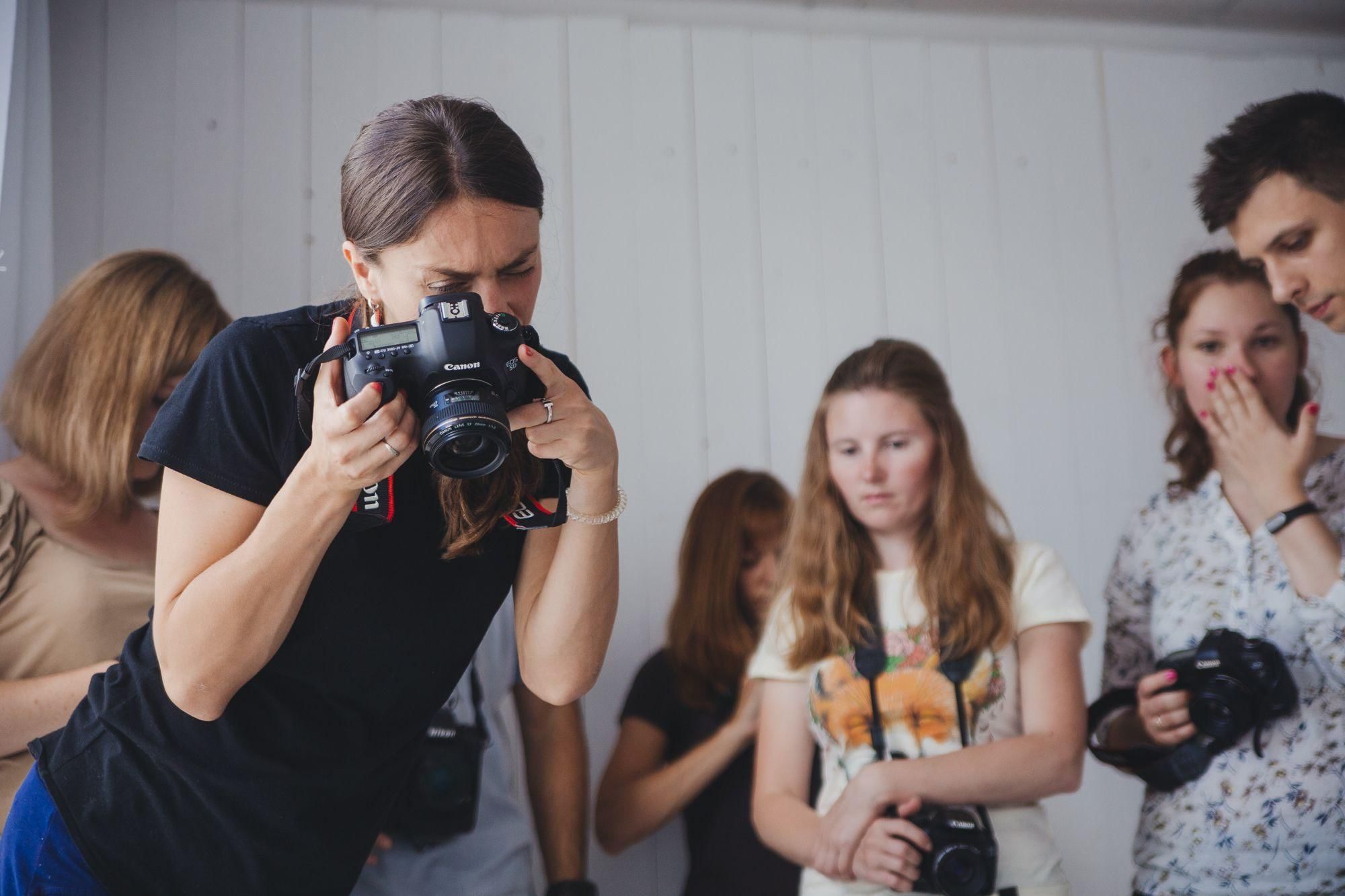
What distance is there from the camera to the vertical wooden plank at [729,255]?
2412 mm

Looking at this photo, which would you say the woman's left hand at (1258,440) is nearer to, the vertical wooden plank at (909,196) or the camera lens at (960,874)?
the camera lens at (960,874)

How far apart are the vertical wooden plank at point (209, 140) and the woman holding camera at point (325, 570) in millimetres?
1212

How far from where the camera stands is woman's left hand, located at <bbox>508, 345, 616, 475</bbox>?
1022 mm

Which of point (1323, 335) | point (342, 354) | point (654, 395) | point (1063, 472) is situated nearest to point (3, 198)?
point (342, 354)

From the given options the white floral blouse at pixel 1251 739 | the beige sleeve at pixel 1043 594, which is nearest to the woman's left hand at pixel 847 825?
the beige sleeve at pixel 1043 594

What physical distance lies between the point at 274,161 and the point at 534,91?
1.74 ft

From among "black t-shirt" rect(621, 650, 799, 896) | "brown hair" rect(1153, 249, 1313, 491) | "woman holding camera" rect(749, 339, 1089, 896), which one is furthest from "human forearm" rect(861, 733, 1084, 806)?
"brown hair" rect(1153, 249, 1313, 491)

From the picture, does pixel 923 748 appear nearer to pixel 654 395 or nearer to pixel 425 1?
pixel 654 395

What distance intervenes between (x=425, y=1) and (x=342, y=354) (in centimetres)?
165

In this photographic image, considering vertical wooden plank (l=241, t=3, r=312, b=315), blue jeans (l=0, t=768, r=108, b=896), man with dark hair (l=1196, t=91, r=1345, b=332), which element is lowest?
blue jeans (l=0, t=768, r=108, b=896)

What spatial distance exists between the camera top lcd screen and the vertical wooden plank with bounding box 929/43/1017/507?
173 cm

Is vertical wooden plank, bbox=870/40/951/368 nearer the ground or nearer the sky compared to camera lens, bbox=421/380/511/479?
nearer the sky

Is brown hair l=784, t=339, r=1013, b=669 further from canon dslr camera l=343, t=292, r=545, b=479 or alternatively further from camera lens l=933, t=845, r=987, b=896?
canon dslr camera l=343, t=292, r=545, b=479

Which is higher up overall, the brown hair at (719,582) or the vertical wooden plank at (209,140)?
the vertical wooden plank at (209,140)
